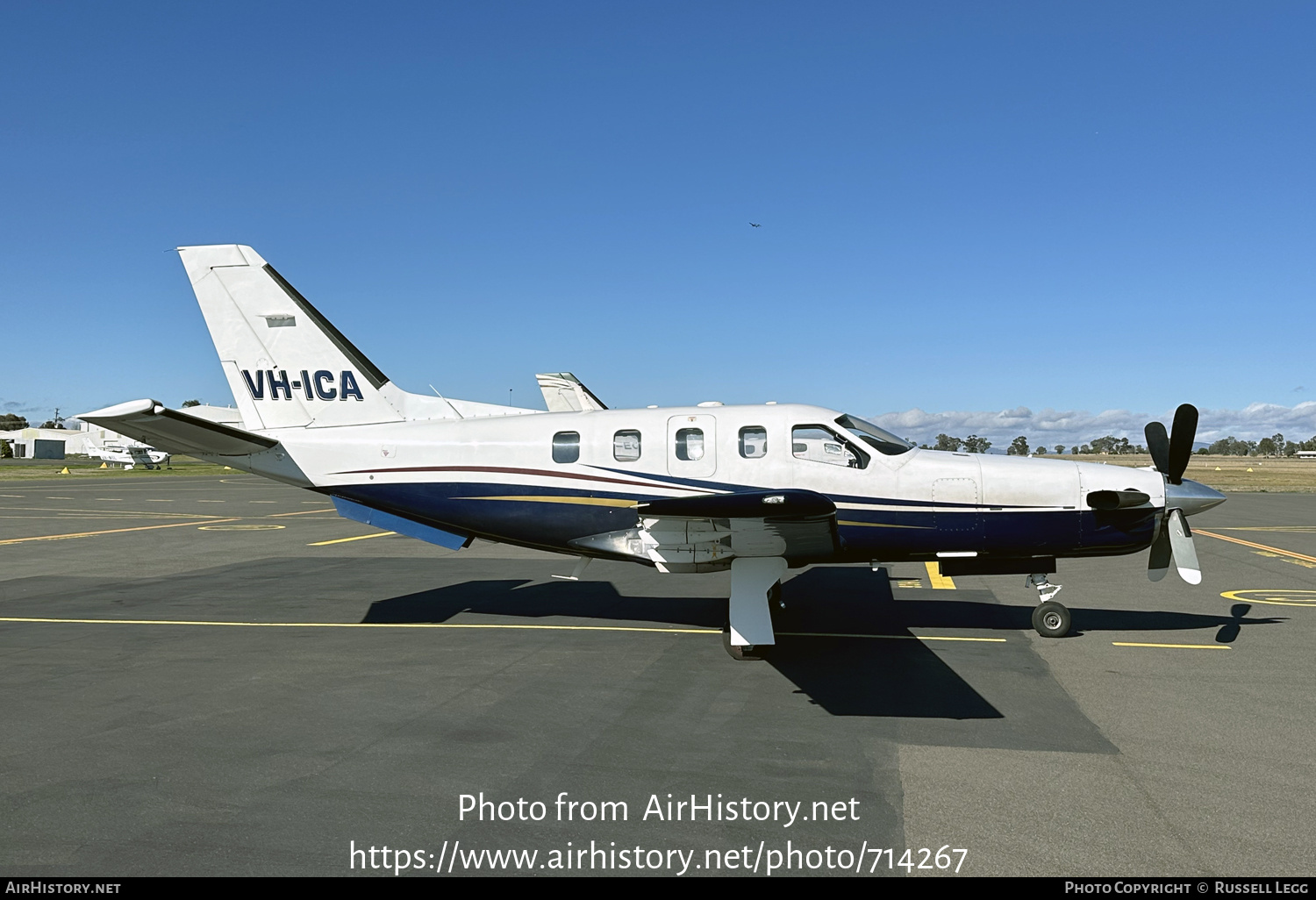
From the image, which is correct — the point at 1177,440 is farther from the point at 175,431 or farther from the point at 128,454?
the point at 128,454

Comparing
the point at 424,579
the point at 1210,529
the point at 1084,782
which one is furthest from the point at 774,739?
the point at 1210,529

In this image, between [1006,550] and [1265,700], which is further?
[1006,550]

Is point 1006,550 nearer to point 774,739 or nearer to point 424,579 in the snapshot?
point 774,739

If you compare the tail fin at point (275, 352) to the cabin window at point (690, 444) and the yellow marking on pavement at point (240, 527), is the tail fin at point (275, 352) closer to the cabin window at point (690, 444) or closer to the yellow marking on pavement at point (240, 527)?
the cabin window at point (690, 444)

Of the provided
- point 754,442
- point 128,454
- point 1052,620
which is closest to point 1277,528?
point 1052,620

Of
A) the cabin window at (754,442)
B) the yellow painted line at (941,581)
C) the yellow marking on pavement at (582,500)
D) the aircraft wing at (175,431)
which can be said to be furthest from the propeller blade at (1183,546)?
the aircraft wing at (175,431)

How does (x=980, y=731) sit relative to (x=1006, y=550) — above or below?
below

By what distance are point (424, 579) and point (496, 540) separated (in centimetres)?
498

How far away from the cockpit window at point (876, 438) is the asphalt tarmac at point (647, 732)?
2502mm

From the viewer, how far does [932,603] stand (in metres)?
13.1

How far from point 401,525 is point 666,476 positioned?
3.99 m

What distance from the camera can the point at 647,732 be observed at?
695 centimetres
